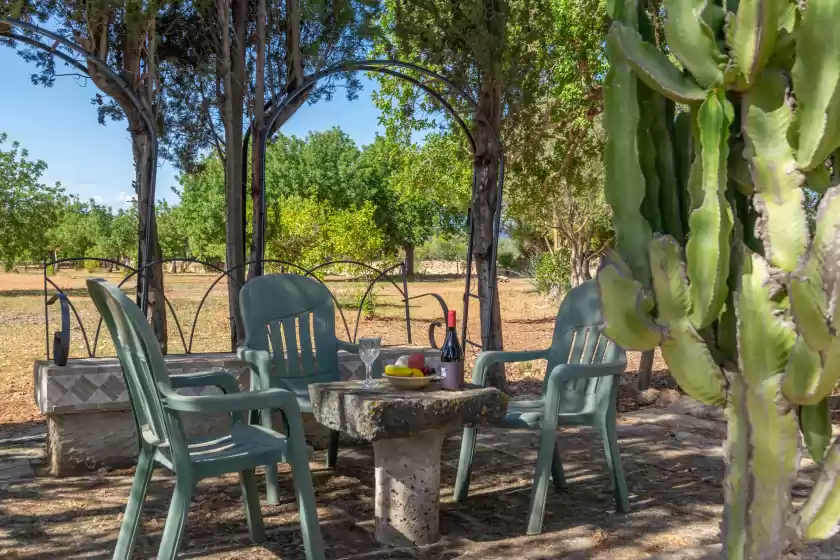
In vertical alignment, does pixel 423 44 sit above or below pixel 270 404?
above

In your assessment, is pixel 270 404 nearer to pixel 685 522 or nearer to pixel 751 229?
pixel 751 229

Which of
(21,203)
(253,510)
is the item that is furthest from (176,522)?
(21,203)

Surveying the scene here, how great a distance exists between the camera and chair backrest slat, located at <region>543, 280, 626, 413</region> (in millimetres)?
3939

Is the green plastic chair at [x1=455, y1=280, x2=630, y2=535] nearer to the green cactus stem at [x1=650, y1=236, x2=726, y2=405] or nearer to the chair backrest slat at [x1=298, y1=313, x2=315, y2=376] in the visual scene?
the chair backrest slat at [x1=298, y1=313, x2=315, y2=376]

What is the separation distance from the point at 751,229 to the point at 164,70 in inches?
279

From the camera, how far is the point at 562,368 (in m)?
3.44

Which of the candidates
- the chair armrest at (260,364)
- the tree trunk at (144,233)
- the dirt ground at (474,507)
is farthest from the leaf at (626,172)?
the tree trunk at (144,233)

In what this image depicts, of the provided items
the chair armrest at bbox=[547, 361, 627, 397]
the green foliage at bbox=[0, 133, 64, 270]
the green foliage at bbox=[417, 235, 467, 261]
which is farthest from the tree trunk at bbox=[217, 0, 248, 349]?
the green foliage at bbox=[417, 235, 467, 261]

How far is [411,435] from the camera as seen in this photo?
9.98ft

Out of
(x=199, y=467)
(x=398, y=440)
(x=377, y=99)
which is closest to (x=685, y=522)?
(x=398, y=440)

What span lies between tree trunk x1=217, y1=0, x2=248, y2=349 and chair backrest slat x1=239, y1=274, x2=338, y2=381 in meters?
1.35

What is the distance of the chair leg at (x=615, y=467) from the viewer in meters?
3.67

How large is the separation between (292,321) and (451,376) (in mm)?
1323

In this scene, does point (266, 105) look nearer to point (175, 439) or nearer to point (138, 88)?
point (138, 88)
